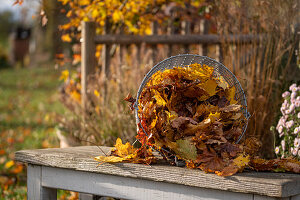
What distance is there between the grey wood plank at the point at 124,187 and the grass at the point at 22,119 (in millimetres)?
1286

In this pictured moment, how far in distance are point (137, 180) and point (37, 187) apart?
619mm

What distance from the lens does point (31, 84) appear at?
1352 cm

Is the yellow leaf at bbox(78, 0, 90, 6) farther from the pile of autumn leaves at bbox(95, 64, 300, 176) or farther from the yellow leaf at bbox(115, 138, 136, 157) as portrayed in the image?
the yellow leaf at bbox(115, 138, 136, 157)

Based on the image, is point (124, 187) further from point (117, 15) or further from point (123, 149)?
point (117, 15)

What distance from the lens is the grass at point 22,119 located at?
3904mm

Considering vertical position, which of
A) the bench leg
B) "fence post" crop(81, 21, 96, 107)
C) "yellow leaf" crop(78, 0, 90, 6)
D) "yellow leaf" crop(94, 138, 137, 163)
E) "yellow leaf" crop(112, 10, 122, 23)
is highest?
"yellow leaf" crop(78, 0, 90, 6)

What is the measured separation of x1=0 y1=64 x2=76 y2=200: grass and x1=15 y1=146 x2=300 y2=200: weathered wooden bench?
1.20 metres

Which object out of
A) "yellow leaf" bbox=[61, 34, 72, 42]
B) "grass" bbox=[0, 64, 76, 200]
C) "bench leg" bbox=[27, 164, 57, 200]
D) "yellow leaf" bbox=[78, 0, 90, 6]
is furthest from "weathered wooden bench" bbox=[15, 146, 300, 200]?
"yellow leaf" bbox=[61, 34, 72, 42]

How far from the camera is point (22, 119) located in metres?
7.73

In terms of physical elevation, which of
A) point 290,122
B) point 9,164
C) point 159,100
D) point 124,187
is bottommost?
point 9,164

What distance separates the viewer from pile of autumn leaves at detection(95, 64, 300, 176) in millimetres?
1749

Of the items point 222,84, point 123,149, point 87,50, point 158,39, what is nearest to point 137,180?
point 123,149

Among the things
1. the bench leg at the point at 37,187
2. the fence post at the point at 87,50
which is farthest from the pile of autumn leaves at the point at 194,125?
the fence post at the point at 87,50

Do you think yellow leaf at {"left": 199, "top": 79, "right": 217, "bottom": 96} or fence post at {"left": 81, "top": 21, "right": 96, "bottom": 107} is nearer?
yellow leaf at {"left": 199, "top": 79, "right": 217, "bottom": 96}
